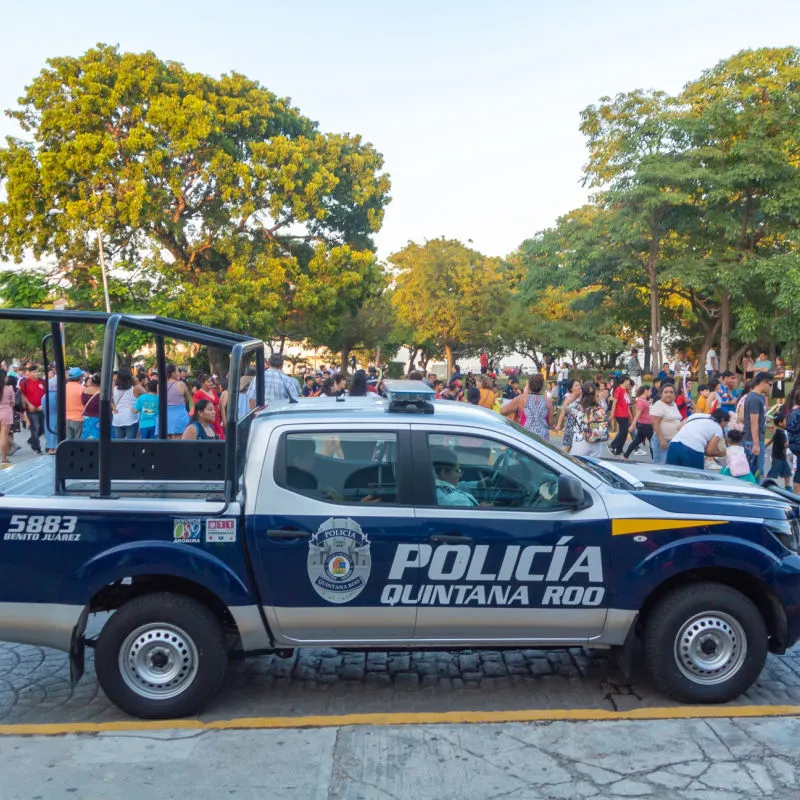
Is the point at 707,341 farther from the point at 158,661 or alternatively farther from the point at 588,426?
the point at 158,661

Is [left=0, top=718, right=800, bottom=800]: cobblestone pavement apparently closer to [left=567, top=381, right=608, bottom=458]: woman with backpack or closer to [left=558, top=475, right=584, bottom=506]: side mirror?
[left=558, top=475, right=584, bottom=506]: side mirror

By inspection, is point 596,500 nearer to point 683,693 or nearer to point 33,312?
point 683,693

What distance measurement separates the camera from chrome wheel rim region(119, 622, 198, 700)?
4.83 m

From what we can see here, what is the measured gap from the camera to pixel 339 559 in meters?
4.81

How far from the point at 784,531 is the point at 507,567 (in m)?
1.61

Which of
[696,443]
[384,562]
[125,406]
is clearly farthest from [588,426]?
[125,406]

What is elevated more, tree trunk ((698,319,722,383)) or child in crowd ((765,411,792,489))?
tree trunk ((698,319,722,383))

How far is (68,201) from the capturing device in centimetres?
3117

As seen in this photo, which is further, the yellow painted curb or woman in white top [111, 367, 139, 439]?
woman in white top [111, 367, 139, 439]

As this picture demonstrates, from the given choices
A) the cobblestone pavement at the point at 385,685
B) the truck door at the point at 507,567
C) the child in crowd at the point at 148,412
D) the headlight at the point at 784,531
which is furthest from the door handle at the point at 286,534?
the child in crowd at the point at 148,412

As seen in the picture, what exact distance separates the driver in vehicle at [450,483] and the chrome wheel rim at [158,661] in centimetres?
161

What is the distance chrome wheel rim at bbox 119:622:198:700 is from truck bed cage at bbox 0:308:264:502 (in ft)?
2.63

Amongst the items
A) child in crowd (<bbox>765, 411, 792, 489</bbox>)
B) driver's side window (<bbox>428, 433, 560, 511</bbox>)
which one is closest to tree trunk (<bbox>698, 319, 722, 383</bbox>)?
child in crowd (<bbox>765, 411, 792, 489</bbox>)

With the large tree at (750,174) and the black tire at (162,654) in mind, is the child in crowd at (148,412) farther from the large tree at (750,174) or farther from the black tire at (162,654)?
the large tree at (750,174)
